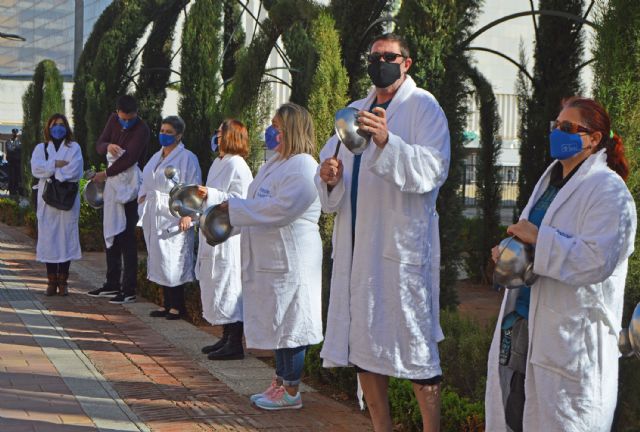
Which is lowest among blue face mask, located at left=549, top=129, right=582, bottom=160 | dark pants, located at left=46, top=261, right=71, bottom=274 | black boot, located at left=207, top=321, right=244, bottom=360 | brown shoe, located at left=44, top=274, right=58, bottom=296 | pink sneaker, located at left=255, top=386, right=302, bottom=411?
pink sneaker, located at left=255, top=386, right=302, bottom=411

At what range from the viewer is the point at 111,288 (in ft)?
35.0

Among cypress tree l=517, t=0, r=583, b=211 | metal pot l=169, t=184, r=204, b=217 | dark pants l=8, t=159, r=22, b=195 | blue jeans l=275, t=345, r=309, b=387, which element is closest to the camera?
blue jeans l=275, t=345, r=309, b=387

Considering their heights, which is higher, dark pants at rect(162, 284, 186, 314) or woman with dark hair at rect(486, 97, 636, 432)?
woman with dark hair at rect(486, 97, 636, 432)

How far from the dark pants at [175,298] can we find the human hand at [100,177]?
164 cm

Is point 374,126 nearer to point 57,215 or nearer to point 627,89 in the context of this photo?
Result: point 627,89

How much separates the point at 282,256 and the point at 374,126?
6.26ft

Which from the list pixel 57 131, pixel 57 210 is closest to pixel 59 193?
pixel 57 210

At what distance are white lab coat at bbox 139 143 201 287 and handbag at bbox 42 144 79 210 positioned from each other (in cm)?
171

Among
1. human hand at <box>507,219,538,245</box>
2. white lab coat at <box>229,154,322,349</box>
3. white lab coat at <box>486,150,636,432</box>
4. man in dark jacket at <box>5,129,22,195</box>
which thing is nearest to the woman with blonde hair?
white lab coat at <box>229,154,322,349</box>

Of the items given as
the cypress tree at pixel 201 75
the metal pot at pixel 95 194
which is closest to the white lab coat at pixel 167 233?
the metal pot at pixel 95 194

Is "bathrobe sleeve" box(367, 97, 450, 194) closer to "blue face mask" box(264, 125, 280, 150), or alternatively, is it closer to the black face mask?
the black face mask

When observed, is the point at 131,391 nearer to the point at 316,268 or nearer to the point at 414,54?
the point at 316,268

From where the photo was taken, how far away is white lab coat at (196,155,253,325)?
7230 mm

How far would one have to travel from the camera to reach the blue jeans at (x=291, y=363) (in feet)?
19.1
